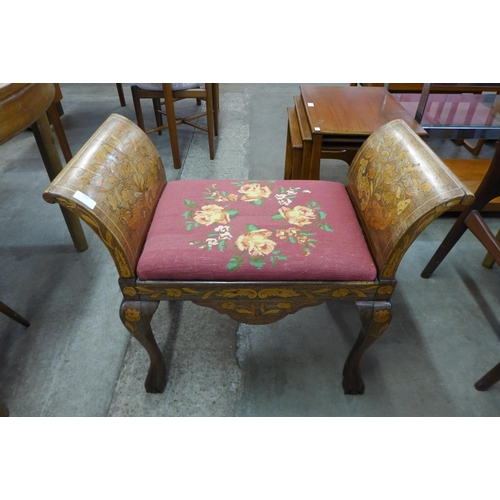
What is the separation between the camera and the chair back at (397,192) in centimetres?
85

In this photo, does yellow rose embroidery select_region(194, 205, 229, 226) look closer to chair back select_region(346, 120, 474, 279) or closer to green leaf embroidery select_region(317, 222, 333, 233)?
green leaf embroidery select_region(317, 222, 333, 233)

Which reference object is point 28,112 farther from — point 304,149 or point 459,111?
point 459,111

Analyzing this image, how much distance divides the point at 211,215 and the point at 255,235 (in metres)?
0.17

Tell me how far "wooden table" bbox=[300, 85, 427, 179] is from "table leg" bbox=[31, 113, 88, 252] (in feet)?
3.85

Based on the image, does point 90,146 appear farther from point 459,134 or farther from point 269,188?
point 459,134

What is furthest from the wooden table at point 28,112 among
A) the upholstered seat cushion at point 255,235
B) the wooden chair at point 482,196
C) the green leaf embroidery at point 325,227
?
the wooden chair at point 482,196

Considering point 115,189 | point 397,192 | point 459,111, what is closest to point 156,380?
point 115,189

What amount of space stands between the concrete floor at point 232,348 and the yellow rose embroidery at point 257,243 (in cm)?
58

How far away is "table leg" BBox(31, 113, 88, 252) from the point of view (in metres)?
1.54

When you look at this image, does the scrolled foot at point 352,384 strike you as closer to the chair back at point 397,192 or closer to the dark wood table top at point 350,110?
the chair back at point 397,192

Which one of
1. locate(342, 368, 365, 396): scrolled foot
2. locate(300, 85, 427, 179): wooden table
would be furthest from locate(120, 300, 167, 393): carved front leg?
locate(300, 85, 427, 179): wooden table

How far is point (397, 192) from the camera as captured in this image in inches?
37.8

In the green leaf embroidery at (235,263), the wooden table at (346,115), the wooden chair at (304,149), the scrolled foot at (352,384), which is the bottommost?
the scrolled foot at (352,384)

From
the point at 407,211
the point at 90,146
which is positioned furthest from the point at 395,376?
the point at 90,146
